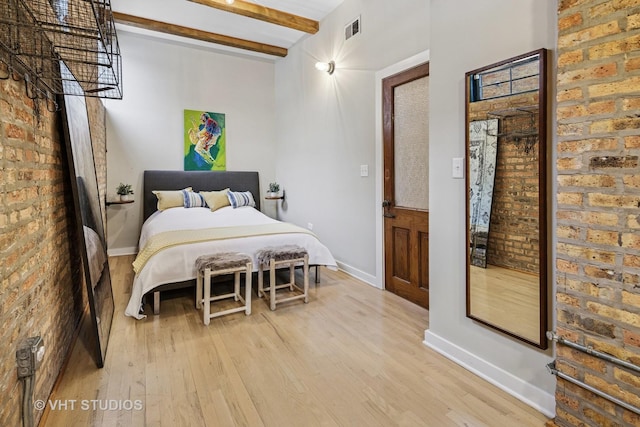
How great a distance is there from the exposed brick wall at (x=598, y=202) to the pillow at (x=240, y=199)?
4.44m

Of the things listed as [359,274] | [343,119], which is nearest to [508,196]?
[359,274]

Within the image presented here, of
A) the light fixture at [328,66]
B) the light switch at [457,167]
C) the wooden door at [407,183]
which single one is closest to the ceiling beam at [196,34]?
the light fixture at [328,66]

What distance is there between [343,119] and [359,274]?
6.04ft

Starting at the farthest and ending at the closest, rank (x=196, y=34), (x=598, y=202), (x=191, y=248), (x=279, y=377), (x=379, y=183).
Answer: (x=196, y=34) < (x=379, y=183) < (x=191, y=248) < (x=279, y=377) < (x=598, y=202)

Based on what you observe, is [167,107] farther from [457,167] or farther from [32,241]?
[457,167]

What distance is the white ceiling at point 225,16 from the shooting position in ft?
13.6

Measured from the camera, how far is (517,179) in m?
1.84

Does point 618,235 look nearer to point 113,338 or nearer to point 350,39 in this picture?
point 113,338

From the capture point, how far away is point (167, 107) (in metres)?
5.37

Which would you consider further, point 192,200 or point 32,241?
point 192,200

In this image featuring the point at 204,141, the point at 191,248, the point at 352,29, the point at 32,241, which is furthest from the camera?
the point at 204,141

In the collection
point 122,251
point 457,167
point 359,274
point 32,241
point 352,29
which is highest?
point 352,29

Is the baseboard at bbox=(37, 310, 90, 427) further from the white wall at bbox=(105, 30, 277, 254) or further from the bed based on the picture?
the white wall at bbox=(105, 30, 277, 254)

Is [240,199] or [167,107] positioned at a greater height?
[167,107]
